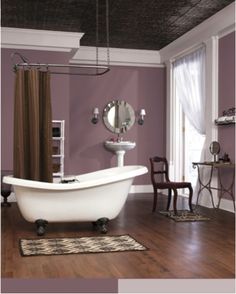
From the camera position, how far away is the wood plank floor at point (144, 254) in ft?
10.6

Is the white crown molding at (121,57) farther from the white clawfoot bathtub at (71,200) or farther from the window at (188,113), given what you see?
the white clawfoot bathtub at (71,200)

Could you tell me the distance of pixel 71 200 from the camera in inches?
183

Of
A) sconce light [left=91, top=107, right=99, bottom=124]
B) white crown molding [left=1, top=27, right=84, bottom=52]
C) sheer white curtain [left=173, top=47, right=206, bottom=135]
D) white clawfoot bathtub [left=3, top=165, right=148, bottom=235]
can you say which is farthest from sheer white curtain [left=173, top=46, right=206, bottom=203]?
white clawfoot bathtub [left=3, top=165, right=148, bottom=235]

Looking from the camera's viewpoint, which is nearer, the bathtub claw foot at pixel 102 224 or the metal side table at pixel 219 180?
the bathtub claw foot at pixel 102 224

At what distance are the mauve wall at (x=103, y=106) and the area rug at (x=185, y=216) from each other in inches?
105

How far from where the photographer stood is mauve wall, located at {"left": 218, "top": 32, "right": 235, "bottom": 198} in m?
6.37

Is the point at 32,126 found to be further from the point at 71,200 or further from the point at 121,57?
the point at 121,57

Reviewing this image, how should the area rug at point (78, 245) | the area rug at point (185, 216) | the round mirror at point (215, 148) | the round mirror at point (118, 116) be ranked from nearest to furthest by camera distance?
the area rug at point (78, 245), the area rug at point (185, 216), the round mirror at point (215, 148), the round mirror at point (118, 116)

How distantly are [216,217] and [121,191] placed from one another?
5.56ft

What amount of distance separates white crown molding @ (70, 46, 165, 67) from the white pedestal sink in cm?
160

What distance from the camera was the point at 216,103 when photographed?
6820mm

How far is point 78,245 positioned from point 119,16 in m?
3.85

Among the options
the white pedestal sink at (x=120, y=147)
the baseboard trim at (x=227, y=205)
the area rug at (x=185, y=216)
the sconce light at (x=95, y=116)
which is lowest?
the area rug at (x=185, y=216)

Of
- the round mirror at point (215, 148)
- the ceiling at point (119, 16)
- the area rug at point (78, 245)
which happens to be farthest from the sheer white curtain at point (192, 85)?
the area rug at point (78, 245)
